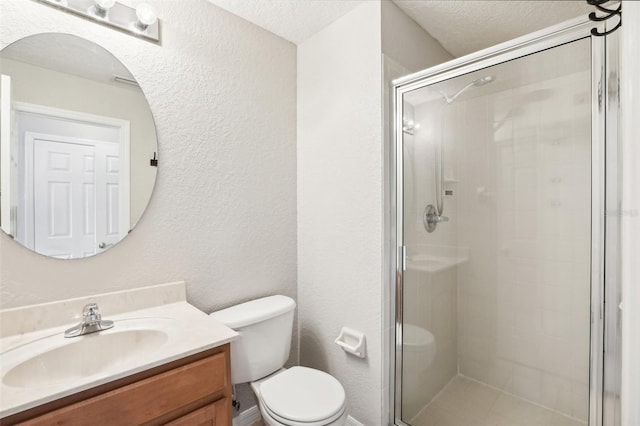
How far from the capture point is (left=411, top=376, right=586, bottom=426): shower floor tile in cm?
170

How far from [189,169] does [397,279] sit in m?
1.21

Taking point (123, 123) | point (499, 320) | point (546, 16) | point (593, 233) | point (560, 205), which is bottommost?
point (499, 320)

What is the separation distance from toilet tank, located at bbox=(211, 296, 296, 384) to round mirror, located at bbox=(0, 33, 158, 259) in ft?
2.12

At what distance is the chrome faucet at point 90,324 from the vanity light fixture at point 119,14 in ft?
3.87

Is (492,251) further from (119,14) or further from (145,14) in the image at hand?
(119,14)

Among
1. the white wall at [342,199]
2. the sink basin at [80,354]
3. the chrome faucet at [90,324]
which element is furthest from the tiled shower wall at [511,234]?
the chrome faucet at [90,324]

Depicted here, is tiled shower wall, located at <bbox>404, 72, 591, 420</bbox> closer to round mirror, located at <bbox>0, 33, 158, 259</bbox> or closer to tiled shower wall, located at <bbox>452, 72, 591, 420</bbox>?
tiled shower wall, located at <bbox>452, 72, 591, 420</bbox>

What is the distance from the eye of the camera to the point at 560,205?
1.56m

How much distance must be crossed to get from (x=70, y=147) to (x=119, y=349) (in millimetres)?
829

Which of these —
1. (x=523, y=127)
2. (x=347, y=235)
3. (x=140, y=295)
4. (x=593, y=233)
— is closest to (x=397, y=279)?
(x=347, y=235)

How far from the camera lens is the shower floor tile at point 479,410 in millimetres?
1703

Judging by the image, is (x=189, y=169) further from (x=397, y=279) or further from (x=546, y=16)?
(x=546, y=16)

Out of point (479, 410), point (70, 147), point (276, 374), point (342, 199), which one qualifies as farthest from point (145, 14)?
point (479, 410)

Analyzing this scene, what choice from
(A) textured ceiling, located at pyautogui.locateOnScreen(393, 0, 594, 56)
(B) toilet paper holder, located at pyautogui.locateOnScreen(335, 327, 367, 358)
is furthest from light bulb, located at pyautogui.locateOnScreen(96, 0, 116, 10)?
(B) toilet paper holder, located at pyautogui.locateOnScreen(335, 327, 367, 358)
